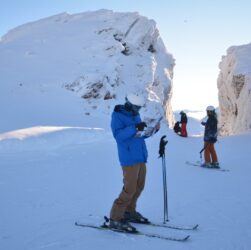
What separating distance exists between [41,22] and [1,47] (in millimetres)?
9258

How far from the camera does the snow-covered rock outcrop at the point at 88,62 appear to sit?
29.4 metres

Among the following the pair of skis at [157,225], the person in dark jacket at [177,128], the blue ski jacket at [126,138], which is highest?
the blue ski jacket at [126,138]

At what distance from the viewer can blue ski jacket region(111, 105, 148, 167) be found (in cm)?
608

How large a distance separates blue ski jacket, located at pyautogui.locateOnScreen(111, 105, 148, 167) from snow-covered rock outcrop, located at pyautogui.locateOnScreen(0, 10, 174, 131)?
19.0 metres

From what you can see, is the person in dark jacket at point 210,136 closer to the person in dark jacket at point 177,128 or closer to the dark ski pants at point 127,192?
the dark ski pants at point 127,192

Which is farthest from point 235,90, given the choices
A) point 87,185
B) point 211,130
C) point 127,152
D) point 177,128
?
point 127,152

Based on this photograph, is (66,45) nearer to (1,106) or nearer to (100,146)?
(1,106)

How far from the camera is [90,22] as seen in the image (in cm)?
4162

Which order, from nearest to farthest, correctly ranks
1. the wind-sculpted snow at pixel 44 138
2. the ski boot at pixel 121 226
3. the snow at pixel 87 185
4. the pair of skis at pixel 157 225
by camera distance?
the pair of skis at pixel 157 225
the snow at pixel 87 185
the ski boot at pixel 121 226
the wind-sculpted snow at pixel 44 138

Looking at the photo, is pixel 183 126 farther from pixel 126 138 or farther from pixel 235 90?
pixel 126 138

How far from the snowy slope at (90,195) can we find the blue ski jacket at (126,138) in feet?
3.24

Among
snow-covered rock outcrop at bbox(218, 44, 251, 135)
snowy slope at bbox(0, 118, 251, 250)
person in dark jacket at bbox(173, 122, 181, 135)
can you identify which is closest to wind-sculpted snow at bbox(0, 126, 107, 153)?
snowy slope at bbox(0, 118, 251, 250)

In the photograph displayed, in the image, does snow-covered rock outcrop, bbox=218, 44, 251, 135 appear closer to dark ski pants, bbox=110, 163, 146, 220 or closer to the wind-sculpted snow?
the wind-sculpted snow

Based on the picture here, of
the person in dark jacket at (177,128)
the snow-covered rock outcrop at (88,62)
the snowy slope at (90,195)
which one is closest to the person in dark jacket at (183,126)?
the person in dark jacket at (177,128)
